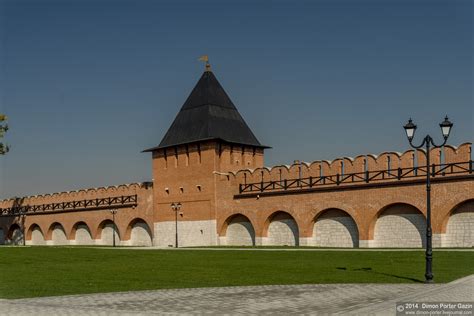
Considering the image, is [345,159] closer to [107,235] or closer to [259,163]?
[259,163]

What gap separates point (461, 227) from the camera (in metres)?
24.9

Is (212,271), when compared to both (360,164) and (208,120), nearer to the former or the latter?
(360,164)

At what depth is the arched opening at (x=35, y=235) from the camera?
162ft

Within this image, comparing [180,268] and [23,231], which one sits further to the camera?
[23,231]

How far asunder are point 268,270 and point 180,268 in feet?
8.74

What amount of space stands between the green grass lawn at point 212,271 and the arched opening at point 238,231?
11.8m

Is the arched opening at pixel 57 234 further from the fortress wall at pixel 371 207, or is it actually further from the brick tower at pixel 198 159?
the fortress wall at pixel 371 207

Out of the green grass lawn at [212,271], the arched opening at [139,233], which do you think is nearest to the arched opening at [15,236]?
the arched opening at [139,233]

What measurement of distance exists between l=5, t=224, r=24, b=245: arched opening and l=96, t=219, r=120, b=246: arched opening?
11.5 meters

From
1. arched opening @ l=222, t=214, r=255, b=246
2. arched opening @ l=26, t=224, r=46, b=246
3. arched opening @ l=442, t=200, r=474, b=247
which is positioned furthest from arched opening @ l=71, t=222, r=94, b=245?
arched opening @ l=442, t=200, r=474, b=247

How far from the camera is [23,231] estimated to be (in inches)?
1999

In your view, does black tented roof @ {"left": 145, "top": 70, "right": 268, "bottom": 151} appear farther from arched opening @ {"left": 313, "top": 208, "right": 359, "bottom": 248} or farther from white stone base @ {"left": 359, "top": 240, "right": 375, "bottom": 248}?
white stone base @ {"left": 359, "top": 240, "right": 375, "bottom": 248}

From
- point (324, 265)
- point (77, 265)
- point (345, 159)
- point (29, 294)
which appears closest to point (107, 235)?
point (345, 159)

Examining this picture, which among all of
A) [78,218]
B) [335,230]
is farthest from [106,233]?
[335,230]
